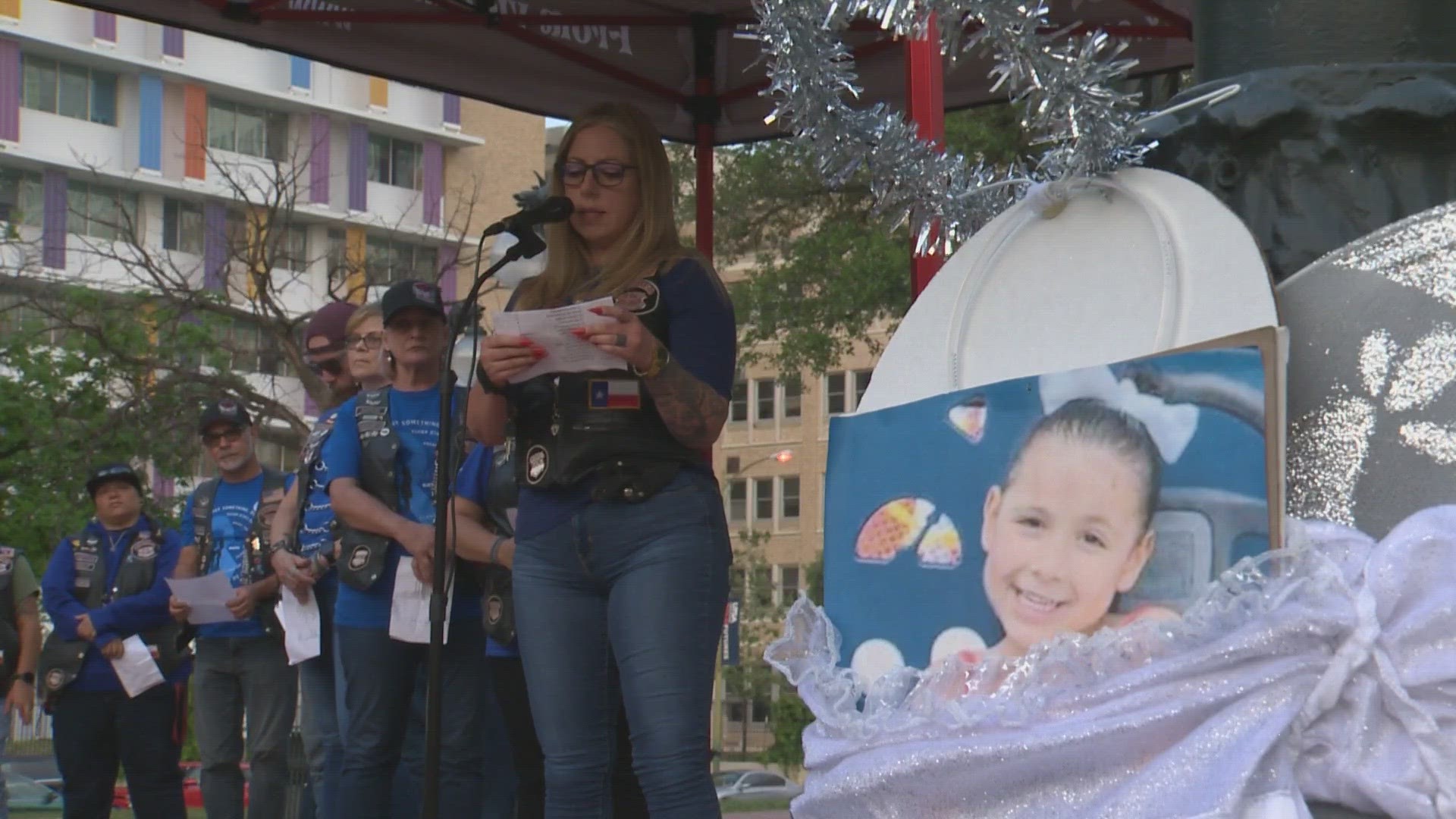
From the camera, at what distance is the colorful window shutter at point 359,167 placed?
5284 cm

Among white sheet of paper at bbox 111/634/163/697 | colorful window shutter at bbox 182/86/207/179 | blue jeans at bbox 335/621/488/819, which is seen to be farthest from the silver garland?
colorful window shutter at bbox 182/86/207/179

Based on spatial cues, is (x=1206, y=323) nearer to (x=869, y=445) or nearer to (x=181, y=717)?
(x=869, y=445)

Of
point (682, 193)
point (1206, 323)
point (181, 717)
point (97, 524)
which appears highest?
point (682, 193)

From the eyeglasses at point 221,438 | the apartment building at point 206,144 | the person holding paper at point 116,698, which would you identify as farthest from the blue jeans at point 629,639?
the apartment building at point 206,144

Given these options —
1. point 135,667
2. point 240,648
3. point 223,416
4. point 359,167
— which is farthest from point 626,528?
point 359,167

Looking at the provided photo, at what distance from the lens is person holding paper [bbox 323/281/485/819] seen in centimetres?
529

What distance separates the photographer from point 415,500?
18.5 feet

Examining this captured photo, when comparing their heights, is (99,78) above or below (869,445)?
above

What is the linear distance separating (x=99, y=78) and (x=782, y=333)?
34.5 m

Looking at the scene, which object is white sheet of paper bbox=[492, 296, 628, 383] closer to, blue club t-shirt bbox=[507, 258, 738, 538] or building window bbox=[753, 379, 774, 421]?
blue club t-shirt bbox=[507, 258, 738, 538]

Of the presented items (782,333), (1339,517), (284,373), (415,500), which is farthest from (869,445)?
(284,373)

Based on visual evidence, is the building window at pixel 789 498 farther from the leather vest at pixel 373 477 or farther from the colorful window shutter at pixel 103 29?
the leather vest at pixel 373 477

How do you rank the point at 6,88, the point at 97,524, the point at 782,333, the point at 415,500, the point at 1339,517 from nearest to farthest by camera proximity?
the point at 1339,517
the point at 415,500
the point at 97,524
the point at 782,333
the point at 6,88

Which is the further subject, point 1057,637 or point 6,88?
point 6,88
